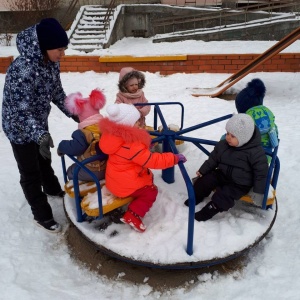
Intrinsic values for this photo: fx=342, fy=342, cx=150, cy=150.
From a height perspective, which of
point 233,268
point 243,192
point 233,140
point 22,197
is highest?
point 233,140

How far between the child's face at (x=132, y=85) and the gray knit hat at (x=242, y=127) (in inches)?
55.3

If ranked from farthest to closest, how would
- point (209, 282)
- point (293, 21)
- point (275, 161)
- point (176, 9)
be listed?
point (176, 9) → point (293, 21) → point (275, 161) → point (209, 282)

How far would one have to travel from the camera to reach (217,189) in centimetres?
270

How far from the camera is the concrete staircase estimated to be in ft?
27.6

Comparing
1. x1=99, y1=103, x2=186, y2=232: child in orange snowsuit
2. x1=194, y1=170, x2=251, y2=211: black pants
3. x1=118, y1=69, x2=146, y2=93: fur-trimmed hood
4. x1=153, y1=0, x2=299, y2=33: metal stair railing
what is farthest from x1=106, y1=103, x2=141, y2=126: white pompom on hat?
x1=153, y1=0, x2=299, y2=33: metal stair railing

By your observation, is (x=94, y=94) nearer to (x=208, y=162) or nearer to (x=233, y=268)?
(x=208, y=162)

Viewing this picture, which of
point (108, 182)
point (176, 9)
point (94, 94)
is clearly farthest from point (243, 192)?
point (176, 9)

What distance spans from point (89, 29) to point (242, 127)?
7903 millimetres

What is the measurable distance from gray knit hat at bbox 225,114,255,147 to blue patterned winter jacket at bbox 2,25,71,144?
1.35 m

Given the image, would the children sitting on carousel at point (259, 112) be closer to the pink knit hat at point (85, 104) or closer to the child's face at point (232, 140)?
the child's face at point (232, 140)

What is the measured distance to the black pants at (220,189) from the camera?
2.62 m

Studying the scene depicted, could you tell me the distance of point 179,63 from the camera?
683 cm

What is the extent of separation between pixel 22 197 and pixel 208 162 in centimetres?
190

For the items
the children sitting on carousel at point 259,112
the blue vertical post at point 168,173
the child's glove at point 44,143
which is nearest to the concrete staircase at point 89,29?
the blue vertical post at point 168,173
